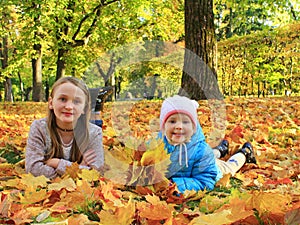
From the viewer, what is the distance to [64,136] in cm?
270

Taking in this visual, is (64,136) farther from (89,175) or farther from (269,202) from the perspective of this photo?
(269,202)

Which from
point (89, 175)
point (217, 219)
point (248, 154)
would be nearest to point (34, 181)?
point (89, 175)

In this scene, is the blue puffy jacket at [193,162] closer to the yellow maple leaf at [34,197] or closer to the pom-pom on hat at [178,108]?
the pom-pom on hat at [178,108]

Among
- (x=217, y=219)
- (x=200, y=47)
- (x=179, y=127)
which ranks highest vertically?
(x=200, y=47)

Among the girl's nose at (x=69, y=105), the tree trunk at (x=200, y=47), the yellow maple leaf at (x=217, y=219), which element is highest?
the tree trunk at (x=200, y=47)

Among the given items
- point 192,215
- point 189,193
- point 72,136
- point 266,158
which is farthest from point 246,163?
point 192,215

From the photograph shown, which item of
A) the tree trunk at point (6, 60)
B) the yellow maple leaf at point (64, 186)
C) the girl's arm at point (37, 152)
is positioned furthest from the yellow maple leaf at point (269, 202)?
the tree trunk at point (6, 60)

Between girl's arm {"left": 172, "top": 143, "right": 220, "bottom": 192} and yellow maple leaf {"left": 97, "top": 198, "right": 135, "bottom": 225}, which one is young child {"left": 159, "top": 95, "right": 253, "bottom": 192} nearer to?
Answer: girl's arm {"left": 172, "top": 143, "right": 220, "bottom": 192}

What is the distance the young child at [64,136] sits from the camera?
2516 mm

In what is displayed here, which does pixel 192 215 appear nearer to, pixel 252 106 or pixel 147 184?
pixel 147 184

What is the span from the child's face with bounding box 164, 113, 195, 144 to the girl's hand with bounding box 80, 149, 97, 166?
1.86ft

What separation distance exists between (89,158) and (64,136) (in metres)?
0.27

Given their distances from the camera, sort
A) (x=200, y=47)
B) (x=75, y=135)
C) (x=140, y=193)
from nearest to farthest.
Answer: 1. (x=140, y=193)
2. (x=75, y=135)
3. (x=200, y=47)

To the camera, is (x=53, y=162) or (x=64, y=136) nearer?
(x=53, y=162)
